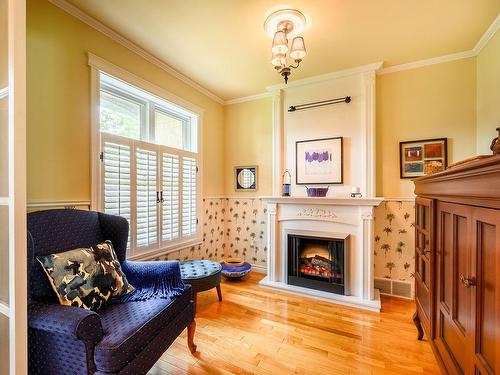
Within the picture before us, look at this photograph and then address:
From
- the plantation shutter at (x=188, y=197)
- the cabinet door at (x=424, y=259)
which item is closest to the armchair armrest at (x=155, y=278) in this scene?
the plantation shutter at (x=188, y=197)

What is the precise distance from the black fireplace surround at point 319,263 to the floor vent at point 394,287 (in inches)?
17.8

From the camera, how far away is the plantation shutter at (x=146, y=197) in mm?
2453

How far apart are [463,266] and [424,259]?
691mm

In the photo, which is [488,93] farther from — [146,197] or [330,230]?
[146,197]

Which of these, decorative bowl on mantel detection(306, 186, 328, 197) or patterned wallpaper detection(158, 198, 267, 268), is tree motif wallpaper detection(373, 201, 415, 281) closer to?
decorative bowl on mantel detection(306, 186, 328, 197)

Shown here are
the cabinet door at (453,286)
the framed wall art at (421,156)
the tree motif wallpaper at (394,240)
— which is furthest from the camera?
the tree motif wallpaper at (394,240)

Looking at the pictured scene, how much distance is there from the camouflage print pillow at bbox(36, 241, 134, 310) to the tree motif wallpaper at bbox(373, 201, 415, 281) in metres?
2.63

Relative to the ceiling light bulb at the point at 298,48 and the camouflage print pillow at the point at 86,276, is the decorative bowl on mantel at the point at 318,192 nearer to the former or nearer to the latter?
the ceiling light bulb at the point at 298,48

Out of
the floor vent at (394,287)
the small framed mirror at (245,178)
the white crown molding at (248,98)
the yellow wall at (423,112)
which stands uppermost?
the white crown molding at (248,98)

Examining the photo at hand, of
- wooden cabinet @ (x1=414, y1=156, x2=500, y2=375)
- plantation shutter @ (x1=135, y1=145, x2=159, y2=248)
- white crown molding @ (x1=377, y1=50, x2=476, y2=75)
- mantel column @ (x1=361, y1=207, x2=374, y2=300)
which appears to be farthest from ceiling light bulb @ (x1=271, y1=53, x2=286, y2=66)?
mantel column @ (x1=361, y1=207, x2=374, y2=300)

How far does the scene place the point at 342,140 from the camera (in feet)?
9.78

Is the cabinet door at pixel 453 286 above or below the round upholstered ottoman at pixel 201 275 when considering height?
above

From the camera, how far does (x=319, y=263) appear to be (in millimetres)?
2947

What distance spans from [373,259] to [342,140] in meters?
1.42
